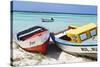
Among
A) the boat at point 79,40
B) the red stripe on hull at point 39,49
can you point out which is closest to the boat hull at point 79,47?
the boat at point 79,40

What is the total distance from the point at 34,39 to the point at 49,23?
0.71 ft

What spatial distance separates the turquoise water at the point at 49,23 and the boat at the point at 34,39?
0.14ft

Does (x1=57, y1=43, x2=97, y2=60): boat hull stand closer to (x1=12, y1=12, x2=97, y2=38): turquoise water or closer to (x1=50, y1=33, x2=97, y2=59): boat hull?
(x1=50, y1=33, x2=97, y2=59): boat hull

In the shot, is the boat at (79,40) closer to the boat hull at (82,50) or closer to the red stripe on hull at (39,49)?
the boat hull at (82,50)

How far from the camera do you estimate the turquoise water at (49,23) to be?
1850mm

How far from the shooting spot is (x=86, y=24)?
2.08 metres

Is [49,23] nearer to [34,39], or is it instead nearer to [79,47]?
[34,39]

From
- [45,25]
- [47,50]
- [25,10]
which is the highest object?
[25,10]

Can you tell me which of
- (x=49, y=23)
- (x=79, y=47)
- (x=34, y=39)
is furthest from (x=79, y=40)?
(x=34, y=39)

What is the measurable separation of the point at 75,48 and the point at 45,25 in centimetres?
40

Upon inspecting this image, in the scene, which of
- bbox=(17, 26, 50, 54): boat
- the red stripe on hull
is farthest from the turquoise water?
the red stripe on hull

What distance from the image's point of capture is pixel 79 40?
2059 millimetres
